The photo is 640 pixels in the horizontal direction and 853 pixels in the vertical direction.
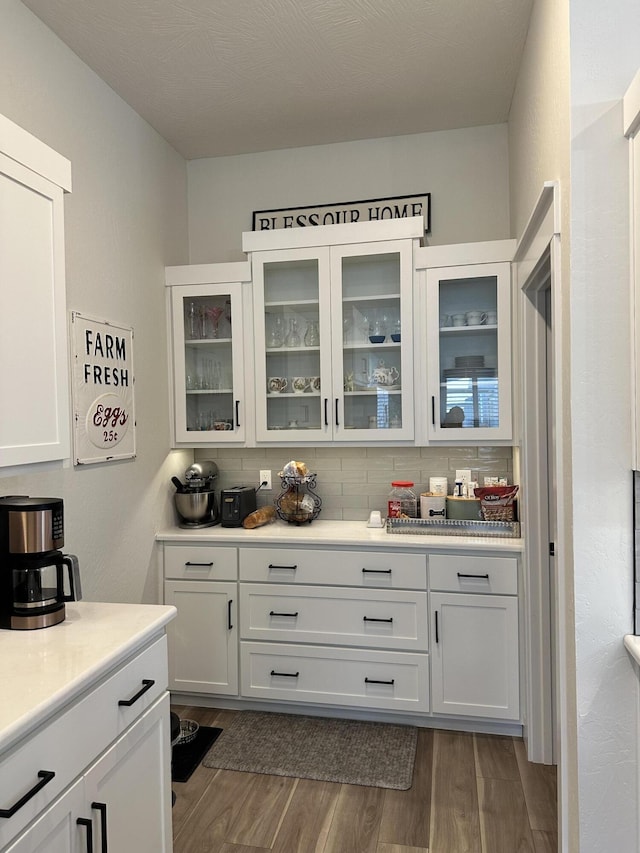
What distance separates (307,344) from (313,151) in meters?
1.14

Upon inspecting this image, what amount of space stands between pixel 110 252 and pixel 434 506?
6.33ft

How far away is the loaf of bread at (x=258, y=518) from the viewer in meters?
3.06

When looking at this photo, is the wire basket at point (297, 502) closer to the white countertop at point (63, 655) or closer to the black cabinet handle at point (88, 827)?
the white countertop at point (63, 655)

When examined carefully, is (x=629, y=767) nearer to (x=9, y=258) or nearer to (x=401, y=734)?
(x=401, y=734)

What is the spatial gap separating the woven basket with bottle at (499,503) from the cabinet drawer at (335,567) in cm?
40

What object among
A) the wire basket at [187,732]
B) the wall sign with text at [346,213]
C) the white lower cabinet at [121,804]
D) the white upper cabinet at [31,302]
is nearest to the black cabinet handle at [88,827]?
the white lower cabinet at [121,804]

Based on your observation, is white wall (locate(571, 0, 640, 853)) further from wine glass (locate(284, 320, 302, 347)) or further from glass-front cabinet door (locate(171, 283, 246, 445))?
glass-front cabinet door (locate(171, 283, 246, 445))

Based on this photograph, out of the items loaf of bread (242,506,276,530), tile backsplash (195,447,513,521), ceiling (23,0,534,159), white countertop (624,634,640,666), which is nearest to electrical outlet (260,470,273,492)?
tile backsplash (195,447,513,521)

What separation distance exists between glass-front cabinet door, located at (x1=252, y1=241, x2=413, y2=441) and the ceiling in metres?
0.68

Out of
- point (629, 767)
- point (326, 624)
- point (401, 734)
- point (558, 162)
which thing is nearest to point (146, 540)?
point (326, 624)

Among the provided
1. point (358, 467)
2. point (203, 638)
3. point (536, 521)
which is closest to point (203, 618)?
point (203, 638)

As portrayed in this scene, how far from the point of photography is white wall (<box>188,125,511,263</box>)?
3.14 m

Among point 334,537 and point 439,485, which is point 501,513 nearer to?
point 439,485

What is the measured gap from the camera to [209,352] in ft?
10.6
